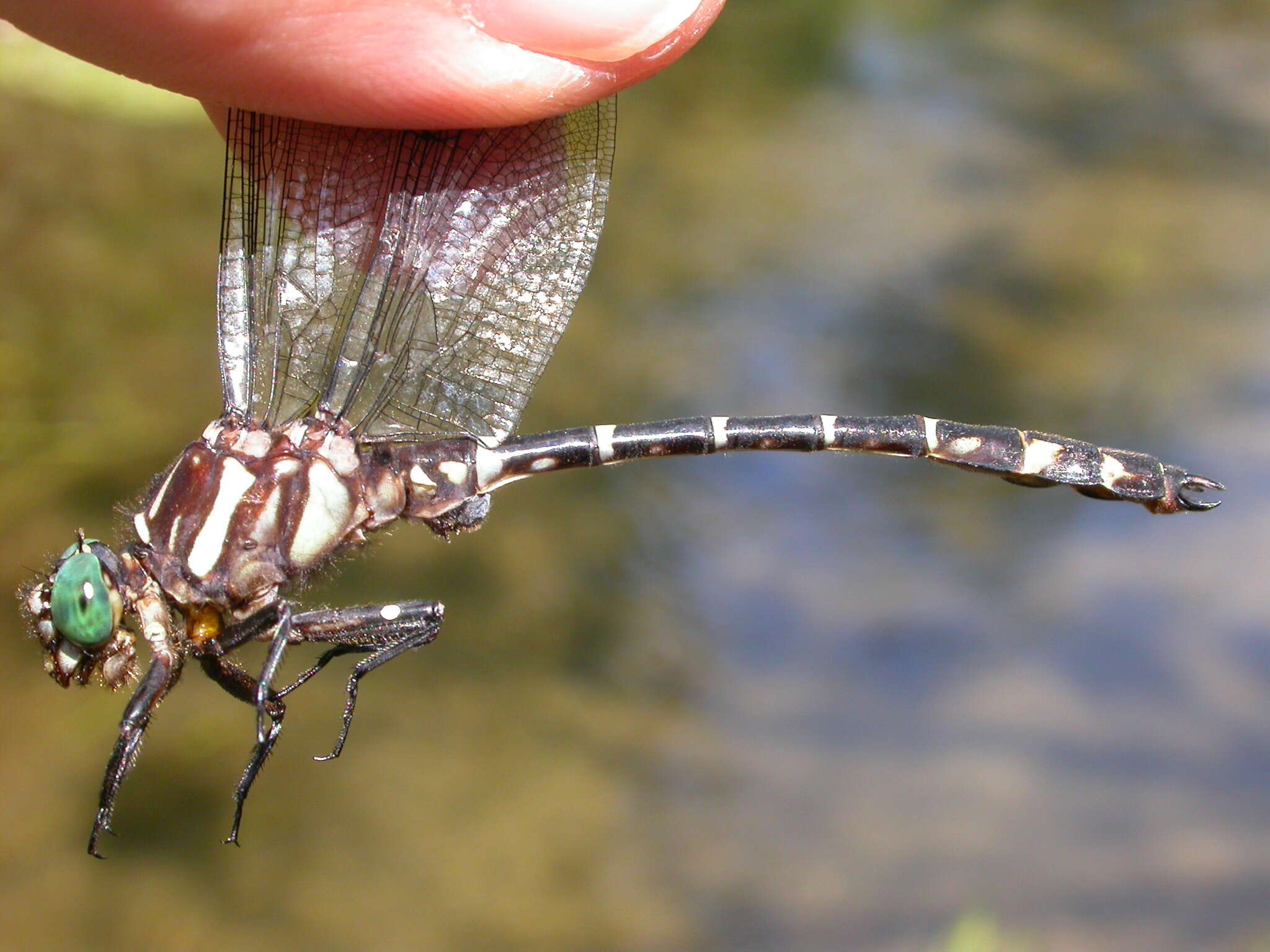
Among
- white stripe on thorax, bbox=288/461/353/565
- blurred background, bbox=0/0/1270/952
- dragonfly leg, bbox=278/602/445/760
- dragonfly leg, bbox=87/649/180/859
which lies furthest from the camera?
blurred background, bbox=0/0/1270/952

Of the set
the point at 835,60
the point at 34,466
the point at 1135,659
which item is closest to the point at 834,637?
the point at 1135,659

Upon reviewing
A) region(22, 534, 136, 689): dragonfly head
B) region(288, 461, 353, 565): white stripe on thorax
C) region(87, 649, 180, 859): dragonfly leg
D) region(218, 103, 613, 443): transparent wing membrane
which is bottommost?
region(87, 649, 180, 859): dragonfly leg

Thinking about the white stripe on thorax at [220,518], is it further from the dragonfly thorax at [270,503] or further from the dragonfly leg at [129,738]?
the dragonfly leg at [129,738]

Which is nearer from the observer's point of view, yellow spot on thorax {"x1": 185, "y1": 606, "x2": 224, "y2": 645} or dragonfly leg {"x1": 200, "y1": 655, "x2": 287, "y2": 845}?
dragonfly leg {"x1": 200, "y1": 655, "x2": 287, "y2": 845}

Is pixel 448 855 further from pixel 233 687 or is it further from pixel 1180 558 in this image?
pixel 1180 558

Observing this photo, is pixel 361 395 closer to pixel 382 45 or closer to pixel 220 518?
pixel 220 518

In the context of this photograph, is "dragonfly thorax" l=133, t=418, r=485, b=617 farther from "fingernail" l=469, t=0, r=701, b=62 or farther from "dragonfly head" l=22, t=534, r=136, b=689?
"fingernail" l=469, t=0, r=701, b=62

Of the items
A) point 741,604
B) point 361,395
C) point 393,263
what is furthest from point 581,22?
point 741,604

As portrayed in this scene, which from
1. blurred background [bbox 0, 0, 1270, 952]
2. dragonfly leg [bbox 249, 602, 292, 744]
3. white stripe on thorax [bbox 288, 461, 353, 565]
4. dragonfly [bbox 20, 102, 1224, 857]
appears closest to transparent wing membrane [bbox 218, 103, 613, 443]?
dragonfly [bbox 20, 102, 1224, 857]
